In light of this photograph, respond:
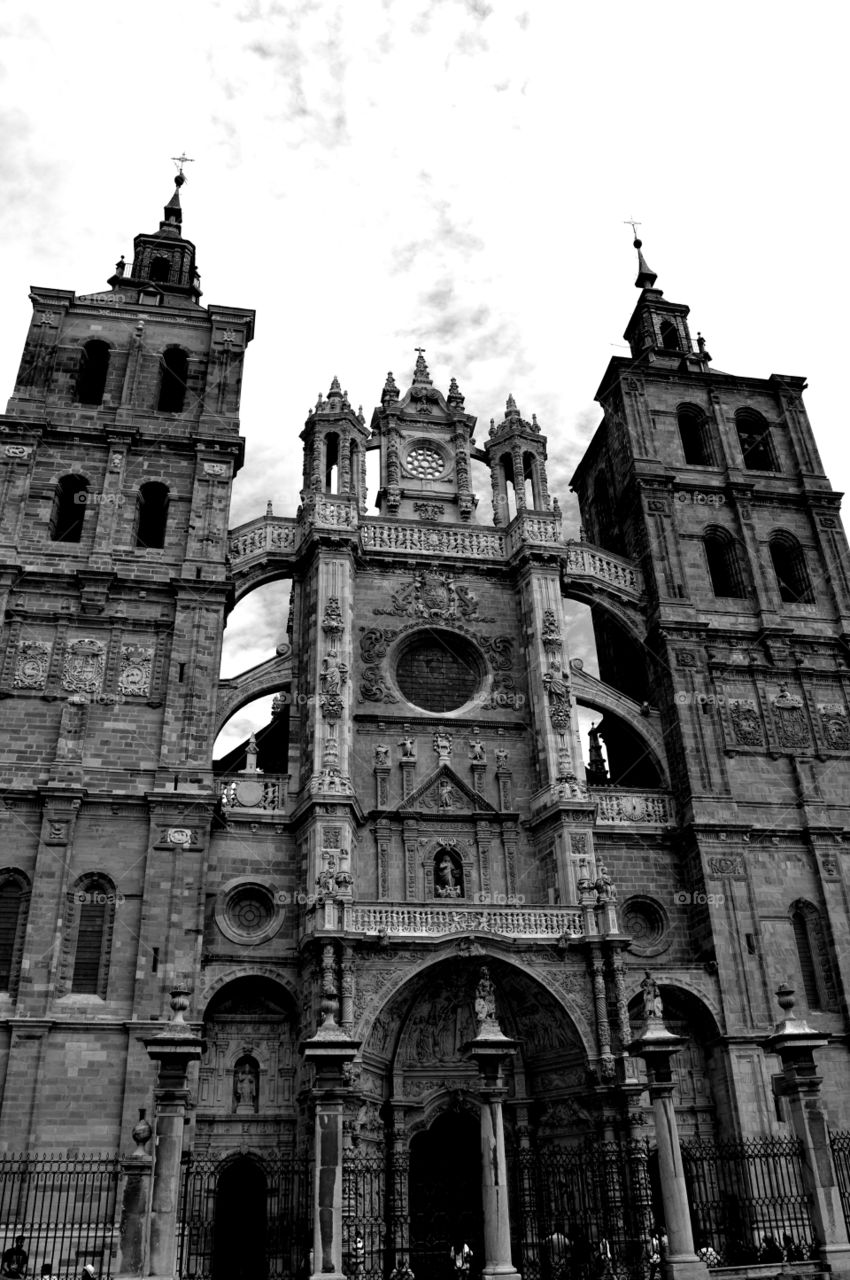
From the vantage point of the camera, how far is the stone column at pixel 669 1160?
14266 mm

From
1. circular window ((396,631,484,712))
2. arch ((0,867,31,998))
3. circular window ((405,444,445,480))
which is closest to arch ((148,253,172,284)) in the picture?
circular window ((405,444,445,480))

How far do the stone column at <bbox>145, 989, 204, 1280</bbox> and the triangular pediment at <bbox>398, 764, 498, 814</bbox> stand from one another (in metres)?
11.4

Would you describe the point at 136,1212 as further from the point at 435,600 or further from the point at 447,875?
the point at 435,600

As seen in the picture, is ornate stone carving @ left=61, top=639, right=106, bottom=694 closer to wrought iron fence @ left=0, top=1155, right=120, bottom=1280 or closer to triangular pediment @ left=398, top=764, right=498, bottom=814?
triangular pediment @ left=398, top=764, right=498, bottom=814

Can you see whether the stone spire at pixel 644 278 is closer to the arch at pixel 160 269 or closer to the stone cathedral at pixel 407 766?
the stone cathedral at pixel 407 766

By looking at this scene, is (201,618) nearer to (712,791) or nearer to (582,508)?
(712,791)

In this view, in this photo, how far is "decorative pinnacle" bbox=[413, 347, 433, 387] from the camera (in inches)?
1286

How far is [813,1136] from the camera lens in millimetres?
15500

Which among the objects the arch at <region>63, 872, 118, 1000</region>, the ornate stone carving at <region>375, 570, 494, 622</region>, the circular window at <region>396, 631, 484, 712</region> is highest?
the ornate stone carving at <region>375, 570, 494, 622</region>

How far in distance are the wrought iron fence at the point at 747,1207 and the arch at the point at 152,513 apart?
62.9 feet

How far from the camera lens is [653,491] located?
31.2 metres

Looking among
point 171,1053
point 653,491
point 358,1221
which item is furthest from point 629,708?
point 171,1053

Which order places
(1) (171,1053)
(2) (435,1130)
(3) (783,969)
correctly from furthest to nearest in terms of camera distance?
(3) (783,969)
(2) (435,1130)
(1) (171,1053)

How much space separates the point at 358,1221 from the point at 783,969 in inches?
464
